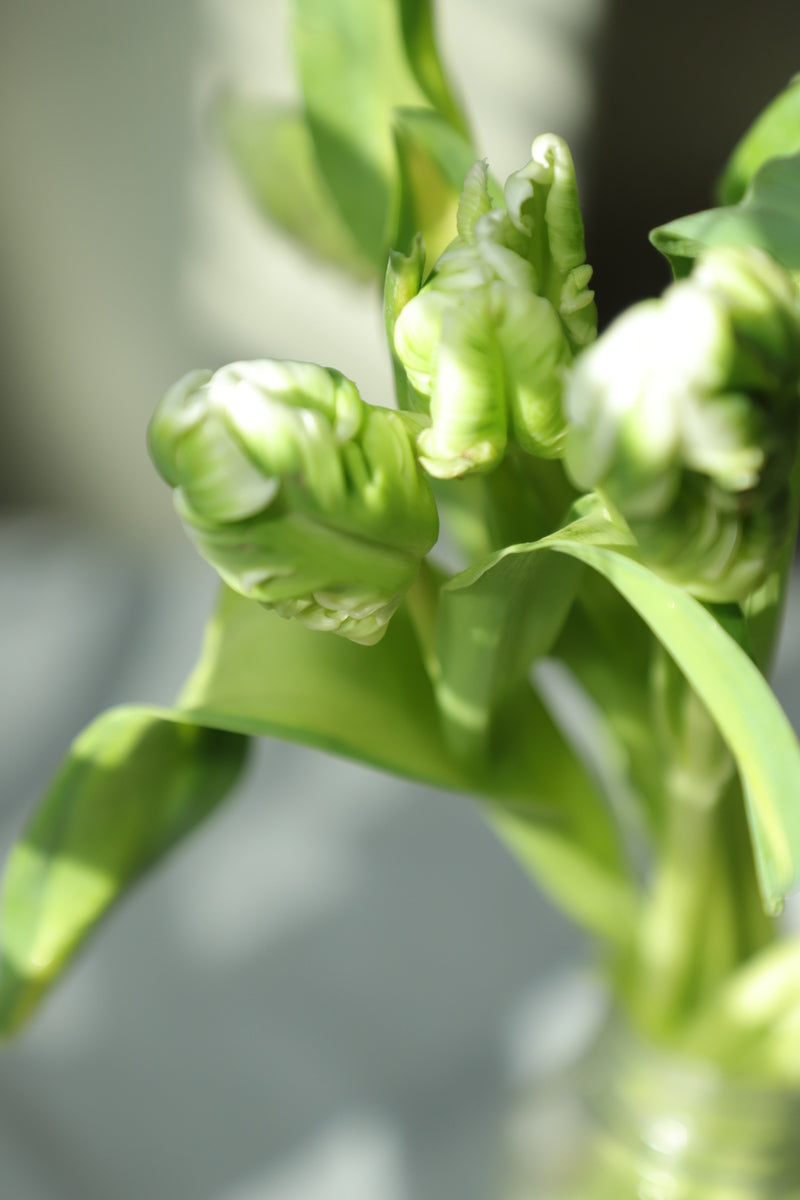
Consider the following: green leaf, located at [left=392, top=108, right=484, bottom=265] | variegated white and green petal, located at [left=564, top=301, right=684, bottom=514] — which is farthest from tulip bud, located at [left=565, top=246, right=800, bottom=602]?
green leaf, located at [left=392, top=108, right=484, bottom=265]

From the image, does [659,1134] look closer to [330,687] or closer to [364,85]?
[330,687]

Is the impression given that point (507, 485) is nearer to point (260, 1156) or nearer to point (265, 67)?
point (260, 1156)

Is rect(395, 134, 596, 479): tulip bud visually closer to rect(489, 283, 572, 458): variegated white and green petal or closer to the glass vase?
rect(489, 283, 572, 458): variegated white and green petal

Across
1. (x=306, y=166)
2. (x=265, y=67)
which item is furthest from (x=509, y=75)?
(x=306, y=166)

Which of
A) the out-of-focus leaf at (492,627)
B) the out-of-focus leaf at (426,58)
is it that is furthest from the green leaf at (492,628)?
the out-of-focus leaf at (426,58)

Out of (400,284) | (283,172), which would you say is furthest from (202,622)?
(400,284)

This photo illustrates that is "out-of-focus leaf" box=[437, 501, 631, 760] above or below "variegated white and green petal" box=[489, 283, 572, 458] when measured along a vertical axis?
below

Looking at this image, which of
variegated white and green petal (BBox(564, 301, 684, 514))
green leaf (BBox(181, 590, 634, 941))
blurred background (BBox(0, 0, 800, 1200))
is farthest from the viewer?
blurred background (BBox(0, 0, 800, 1200))

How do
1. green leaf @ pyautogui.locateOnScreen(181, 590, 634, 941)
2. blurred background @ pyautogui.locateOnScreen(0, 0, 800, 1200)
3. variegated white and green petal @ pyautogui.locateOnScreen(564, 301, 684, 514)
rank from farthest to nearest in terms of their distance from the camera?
blurred background @ pyautogui.locateOnScreen(0, 0, 800, 1200) → green leaf @ pyautogui.locateOnScreen(181, 590, 634, 941) → variegated white and green petal @ pyautogui.locateOnScreen(564, 301, 684, 514)
